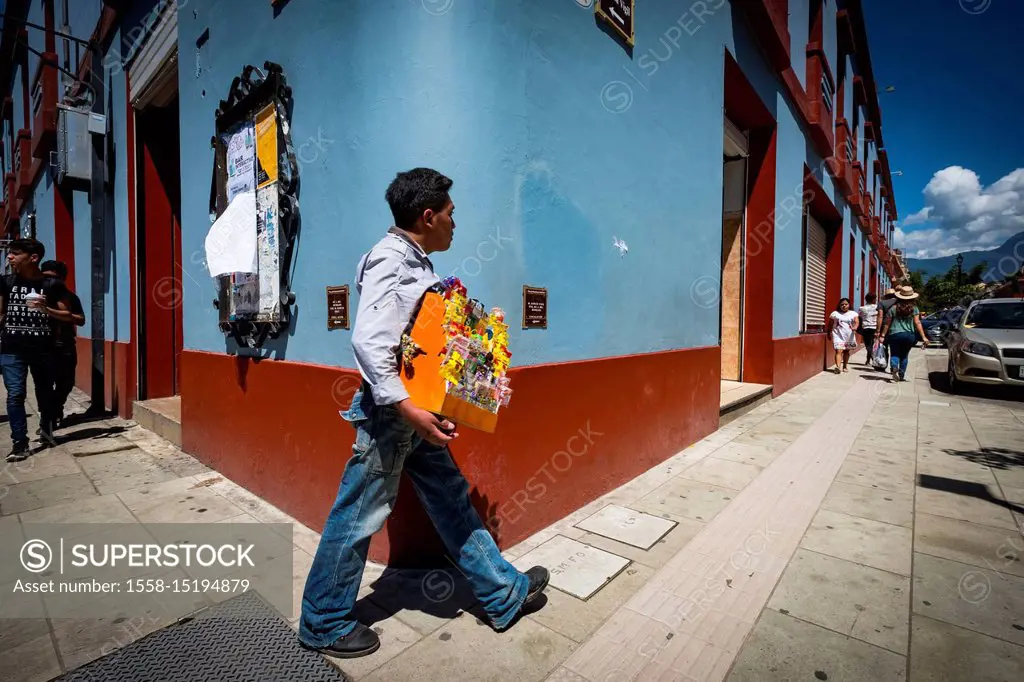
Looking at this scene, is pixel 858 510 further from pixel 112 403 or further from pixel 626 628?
pixel 112 403

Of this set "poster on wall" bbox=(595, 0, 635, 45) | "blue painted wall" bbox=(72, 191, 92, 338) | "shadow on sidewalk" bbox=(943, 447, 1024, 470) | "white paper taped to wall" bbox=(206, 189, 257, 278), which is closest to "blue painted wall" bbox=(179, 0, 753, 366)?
"poster on wall" bbox=(595, 0, 635, 45)

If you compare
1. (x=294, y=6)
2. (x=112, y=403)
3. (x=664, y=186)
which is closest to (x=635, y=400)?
(x=664, y=186)

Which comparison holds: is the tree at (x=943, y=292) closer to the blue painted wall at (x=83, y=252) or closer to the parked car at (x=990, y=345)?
the parked car at (x=990, y=345)

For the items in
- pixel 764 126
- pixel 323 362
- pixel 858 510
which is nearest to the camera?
pixel 323 362

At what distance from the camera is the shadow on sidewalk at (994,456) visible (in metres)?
4.53

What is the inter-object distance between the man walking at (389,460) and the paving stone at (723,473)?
2501mm

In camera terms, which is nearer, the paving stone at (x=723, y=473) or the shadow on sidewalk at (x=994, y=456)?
the paving stone at (x=723, y=473)

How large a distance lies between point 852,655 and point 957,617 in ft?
2.31

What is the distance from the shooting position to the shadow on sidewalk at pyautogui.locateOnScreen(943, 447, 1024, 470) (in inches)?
178

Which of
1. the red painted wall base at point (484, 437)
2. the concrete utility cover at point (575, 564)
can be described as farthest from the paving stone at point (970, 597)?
the red painted wall base at point (484, 437)

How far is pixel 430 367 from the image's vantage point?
1.81 metres

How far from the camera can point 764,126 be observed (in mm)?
7723

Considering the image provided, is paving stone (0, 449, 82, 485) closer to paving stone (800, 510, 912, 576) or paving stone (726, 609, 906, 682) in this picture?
paving stone (726, 609, 906, 682)

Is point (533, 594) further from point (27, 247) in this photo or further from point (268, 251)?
point (27, 247)
